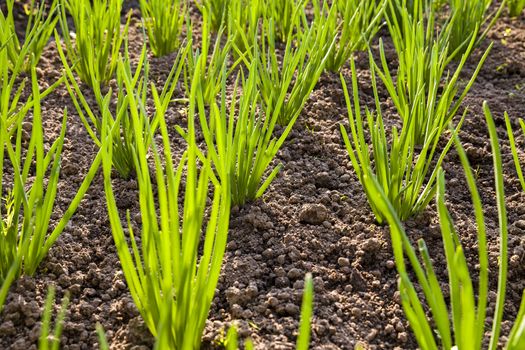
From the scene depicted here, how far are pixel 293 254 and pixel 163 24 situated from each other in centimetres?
108

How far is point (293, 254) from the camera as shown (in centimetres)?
156

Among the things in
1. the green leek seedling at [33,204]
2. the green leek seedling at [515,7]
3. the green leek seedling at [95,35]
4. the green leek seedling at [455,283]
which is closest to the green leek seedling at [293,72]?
the green leek seedling at [95,35]

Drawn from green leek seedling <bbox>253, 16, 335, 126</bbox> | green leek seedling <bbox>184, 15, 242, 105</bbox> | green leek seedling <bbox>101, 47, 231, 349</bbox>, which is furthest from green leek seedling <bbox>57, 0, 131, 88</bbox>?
green leek seedling <bbox>101, 47, 231, 349</bbox>

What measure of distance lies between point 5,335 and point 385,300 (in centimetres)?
75

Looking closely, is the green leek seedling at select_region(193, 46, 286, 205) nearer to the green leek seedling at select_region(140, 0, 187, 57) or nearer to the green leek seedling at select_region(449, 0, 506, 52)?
the green leek seedling at select_region(140, 0, 187, 57)

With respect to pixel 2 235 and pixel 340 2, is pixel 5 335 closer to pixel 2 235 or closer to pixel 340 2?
pixel 2 235

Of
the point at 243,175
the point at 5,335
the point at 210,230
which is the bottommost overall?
the point at 5,335

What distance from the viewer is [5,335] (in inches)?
53.0

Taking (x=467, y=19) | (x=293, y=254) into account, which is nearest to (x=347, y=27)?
(x=467, y=19)

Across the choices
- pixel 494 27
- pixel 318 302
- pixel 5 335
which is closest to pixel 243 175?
pixel 318 302

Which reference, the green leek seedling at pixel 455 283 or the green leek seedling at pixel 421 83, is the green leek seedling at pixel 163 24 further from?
the green leek seedling at pixel 455 283

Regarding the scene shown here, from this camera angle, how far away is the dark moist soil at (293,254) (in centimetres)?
138

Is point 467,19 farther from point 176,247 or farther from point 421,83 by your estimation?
point 176,247

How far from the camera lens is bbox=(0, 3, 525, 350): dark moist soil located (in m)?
1.38
